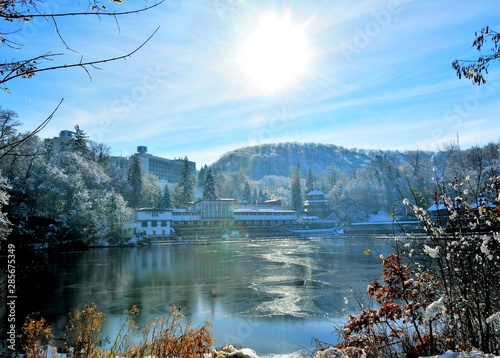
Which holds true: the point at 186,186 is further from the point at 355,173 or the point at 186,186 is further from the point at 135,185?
the point at 355,173

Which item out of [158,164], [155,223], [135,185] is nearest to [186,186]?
[135,185]

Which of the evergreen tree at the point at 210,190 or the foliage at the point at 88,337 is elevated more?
the evergreen tree at the point at 210,190

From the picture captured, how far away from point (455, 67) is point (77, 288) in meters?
15.5

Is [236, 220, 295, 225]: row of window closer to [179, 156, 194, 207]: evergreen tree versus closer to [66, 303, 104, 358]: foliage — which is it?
[179, 156, 194, 207]: evergreen tree

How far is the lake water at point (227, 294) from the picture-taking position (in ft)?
29.8

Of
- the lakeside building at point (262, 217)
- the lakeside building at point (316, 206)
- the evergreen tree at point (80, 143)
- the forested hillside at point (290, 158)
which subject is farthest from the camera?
the forested hillside at point (290, 158)

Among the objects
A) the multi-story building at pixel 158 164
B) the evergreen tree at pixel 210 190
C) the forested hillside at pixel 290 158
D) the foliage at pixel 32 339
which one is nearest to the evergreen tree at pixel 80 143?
the evergreen tree at pixel 210 190

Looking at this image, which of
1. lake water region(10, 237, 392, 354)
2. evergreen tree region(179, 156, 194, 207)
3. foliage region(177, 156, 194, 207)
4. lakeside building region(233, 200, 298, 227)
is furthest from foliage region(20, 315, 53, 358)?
foliage region(177, 156, 194, 207)

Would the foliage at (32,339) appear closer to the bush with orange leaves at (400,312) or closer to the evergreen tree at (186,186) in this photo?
the bush with orange leaves at (400,312)

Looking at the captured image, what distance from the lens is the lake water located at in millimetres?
9086

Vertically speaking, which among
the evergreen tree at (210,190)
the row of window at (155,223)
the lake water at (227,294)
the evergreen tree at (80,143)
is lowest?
the lake water at (227,294)

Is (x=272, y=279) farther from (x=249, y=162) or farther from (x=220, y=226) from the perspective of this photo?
(x=249, y=162)

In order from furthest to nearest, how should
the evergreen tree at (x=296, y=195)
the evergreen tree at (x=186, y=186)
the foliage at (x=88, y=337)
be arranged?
the evergreen tree at (x=296, y=195)
the evergreen tree at (x=186, y=186)
the foliage at (x=88, y=337)

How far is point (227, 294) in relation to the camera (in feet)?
44.4
